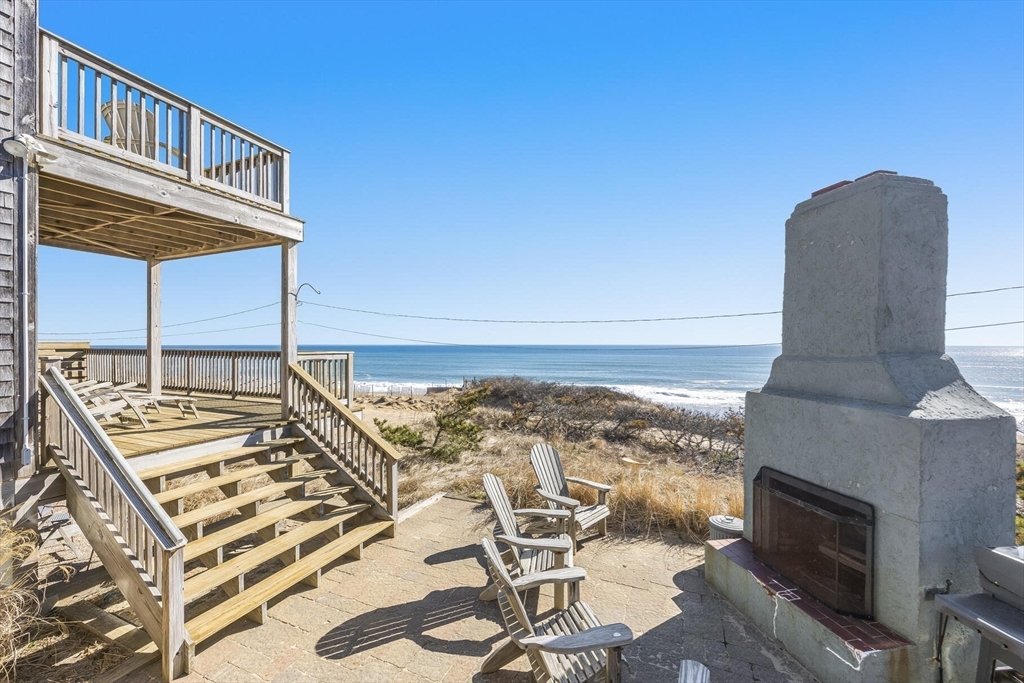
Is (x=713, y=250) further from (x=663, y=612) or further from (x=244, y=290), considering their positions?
(x=244, y=290)

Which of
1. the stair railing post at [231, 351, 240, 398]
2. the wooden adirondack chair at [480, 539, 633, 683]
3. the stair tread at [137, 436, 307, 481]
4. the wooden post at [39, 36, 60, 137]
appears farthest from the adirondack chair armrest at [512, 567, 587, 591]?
the stair railing post at [231, 351, 240, 398]

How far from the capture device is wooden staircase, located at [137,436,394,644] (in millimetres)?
3342

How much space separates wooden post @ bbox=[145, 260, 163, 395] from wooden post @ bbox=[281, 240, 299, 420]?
3700 mm

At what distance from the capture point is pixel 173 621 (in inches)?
A: 107

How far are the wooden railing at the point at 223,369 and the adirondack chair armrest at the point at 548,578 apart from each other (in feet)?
14.2

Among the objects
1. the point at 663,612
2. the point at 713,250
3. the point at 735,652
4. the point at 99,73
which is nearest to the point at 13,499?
the point at 99,73

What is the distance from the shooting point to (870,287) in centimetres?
275

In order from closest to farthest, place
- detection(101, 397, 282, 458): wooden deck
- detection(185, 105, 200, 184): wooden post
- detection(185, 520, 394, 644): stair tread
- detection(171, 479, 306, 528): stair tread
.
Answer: detection(185, 520, 394, 644): stair tread
detection(171, 479, 306, 528): stair tread
detection(101, 397, 282, 458): wooden deck
detection(185, 105, 200, 184): wooden post

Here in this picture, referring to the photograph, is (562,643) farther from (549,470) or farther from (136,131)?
(136,131)

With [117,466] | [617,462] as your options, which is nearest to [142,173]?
[117,466]

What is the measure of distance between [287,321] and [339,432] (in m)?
1.68

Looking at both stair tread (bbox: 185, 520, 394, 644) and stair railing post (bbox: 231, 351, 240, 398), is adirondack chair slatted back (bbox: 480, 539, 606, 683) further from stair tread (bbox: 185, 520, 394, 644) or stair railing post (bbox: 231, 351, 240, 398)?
stair railing post (bbox: 231, 351, 240, 398)

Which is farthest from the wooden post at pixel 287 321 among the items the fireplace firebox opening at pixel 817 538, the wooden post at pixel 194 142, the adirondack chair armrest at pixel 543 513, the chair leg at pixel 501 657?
the fireplace firebox opening at pixel 817 538

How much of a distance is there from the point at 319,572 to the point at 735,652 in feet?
11.7
